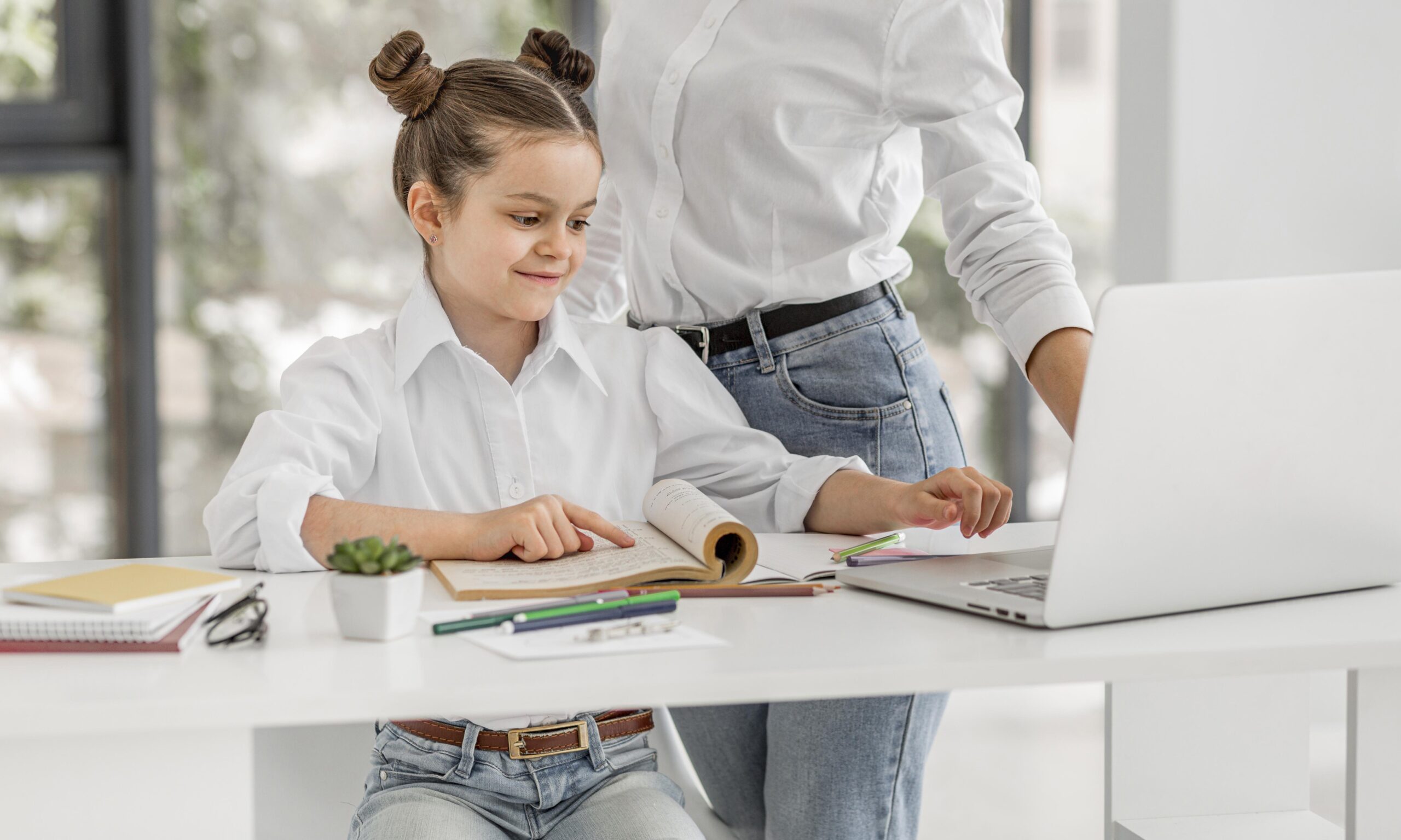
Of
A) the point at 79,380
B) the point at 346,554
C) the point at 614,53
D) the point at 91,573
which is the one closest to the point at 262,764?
the point at 91,573

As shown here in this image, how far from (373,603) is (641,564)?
0.83 ft

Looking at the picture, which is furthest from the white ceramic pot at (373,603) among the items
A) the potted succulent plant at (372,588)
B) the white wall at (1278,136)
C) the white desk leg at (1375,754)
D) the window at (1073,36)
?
the window at (1073,36)

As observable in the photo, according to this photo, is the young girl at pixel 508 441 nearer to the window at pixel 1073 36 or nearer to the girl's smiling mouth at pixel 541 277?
the girl's smiling mouth at pixel 541 277

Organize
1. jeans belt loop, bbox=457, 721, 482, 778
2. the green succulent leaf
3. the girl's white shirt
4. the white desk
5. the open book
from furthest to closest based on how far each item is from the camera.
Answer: the girl's white shirt < jeans belt loop, bbox=457, 721, 482, 778 < the open book < the green succulent leaf < the white desk

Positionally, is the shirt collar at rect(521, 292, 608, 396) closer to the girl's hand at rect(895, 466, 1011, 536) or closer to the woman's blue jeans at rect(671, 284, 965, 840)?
the woman's blue jeans at rect(671, 284, 965, 840)

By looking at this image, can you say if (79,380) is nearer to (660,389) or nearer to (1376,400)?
(660,389)

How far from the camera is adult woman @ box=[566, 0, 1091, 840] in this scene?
1.27 meters

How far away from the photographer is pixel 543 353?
1353mm

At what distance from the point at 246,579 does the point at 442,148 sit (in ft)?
1.83

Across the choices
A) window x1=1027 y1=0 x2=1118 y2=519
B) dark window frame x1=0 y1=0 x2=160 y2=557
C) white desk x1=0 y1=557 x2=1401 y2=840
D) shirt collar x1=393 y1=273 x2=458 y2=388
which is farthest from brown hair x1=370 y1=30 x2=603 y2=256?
window x1=1027 y1=0 x2=1118 y2=519

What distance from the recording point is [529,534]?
1.03 metres

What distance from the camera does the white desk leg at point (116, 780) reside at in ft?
2.31

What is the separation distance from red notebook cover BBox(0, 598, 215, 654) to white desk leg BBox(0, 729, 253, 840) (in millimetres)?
81

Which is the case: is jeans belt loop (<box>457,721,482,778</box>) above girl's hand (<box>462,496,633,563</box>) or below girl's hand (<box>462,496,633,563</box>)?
below
